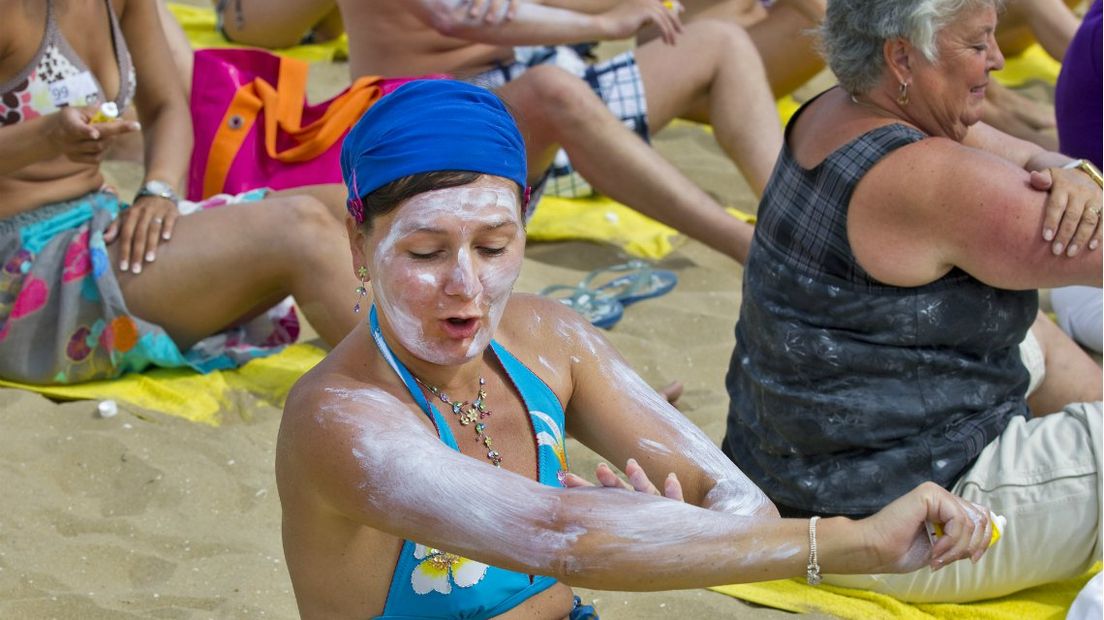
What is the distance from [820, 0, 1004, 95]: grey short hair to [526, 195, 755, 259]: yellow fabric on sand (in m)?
1.98

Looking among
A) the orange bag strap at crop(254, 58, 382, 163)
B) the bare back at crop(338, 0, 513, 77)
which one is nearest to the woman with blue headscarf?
the orange bag strap at crop(254, 58, 382, 163)

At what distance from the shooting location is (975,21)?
10.1 ft

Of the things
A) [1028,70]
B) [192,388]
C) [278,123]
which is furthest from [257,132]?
[1028,70]

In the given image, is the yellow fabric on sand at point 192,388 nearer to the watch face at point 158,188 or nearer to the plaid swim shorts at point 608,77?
the watch face at point 158,188

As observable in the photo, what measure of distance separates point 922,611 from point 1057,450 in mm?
459

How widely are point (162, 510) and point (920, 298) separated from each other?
1.78 m

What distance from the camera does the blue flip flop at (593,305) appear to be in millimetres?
4457

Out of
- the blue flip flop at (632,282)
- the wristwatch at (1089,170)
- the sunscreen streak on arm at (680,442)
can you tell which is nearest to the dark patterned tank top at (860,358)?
the wristwatch at (1089,170)

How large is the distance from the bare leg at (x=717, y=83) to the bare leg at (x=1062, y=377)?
1575 mm

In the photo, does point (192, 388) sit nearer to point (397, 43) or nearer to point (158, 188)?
point (158, 188)

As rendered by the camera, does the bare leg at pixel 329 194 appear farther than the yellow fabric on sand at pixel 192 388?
Yes

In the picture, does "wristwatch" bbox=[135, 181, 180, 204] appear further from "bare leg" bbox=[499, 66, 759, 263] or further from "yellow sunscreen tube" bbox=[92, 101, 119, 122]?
"bare leg" bbox=[499, 66, 759, 263]

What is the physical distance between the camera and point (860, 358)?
313 centimetres

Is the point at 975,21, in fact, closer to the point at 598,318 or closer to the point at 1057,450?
the point at 1057,450
